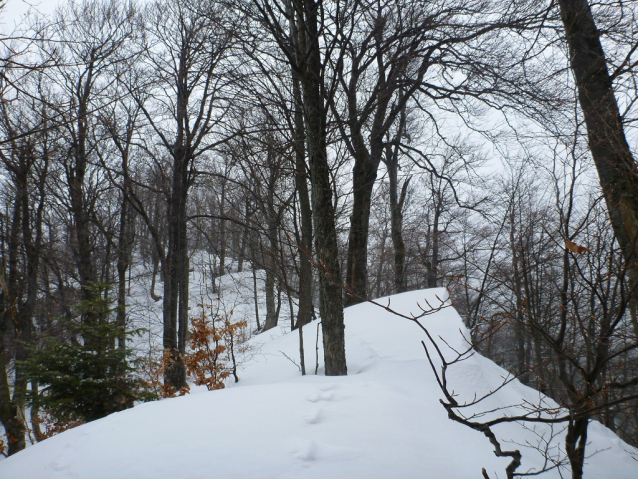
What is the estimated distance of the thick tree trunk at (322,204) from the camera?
4176 millimetres

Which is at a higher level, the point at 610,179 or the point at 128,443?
the point at 610,179

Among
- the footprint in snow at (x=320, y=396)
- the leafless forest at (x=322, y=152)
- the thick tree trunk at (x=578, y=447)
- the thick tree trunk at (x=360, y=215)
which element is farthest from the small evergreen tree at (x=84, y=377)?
the thick tree trunk at (x=360, y=215)

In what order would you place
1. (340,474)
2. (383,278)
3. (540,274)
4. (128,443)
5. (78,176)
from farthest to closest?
(383,278)
(540,274)
(78,176)
(128,443)
(340,474)

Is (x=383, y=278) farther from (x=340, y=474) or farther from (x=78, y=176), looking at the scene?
(x=340, y=474)

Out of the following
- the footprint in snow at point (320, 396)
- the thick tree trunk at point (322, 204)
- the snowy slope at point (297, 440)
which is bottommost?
the snowy slope at point (297, 440)

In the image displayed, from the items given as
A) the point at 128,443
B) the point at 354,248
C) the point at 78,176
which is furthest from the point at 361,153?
the point at 78,176

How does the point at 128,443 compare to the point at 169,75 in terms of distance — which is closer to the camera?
the point at 128,443

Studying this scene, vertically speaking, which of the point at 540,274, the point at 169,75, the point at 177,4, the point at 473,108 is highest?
the point at 177,4

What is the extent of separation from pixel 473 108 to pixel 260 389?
8126mm

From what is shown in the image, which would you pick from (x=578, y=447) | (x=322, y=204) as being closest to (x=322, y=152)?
(x=322, y=204)

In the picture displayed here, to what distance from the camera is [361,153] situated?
352 inches

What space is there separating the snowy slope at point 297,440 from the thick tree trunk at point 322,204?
1.85 feet

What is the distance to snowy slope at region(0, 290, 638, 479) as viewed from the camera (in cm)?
207

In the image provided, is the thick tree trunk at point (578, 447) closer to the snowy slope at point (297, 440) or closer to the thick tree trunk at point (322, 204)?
the snowy slope at point (297, 440)
